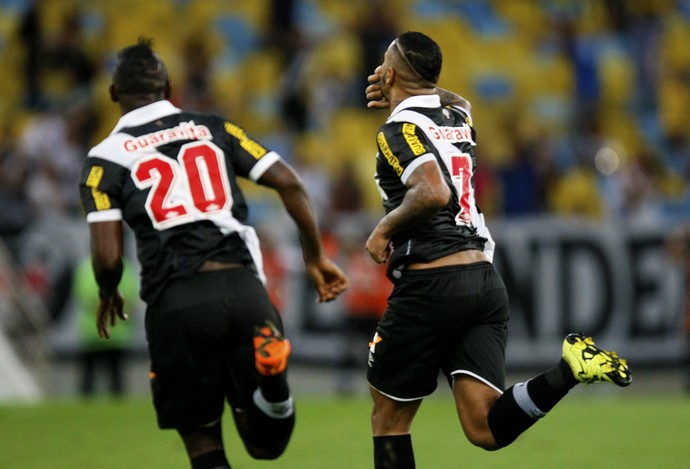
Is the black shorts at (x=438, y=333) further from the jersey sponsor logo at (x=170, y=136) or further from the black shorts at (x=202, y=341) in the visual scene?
the jersey sponsor logo at (x=170, y=136)

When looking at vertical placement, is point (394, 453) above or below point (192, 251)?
below

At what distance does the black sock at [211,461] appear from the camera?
571cm

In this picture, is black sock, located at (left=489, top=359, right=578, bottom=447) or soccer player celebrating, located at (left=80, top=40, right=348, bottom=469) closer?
black sock, located at (left=489, top=359, right=578, bottom=447)

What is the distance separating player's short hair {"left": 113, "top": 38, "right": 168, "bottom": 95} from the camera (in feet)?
19.2

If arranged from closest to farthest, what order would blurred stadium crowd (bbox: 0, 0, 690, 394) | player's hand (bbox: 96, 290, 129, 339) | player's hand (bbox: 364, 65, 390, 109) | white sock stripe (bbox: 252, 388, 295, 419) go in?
1. white sock stripe (bbox: 252, 388, 295, 419)
2. player's hand (bbox: 96, 290, 129, 339)
3. player's hand (bbox: 364, 65, 390, 109)
4. blurred stadium crowd (bbox: 0, 0, 690, 394)

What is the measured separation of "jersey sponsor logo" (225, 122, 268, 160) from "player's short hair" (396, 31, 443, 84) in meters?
0.85

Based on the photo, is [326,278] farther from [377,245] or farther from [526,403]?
[526,403]

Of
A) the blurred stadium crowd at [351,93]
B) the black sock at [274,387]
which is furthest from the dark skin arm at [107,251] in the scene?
the blurred stadium crowd at [351,93]

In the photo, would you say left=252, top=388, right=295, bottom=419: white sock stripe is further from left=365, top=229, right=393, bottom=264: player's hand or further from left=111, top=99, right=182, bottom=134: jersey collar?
left=111, top=99, right=182, bottom=134: jersey collar

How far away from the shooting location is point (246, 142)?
586cm

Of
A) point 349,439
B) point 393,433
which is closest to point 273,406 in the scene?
point 393,433

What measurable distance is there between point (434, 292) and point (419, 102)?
36.9 inches

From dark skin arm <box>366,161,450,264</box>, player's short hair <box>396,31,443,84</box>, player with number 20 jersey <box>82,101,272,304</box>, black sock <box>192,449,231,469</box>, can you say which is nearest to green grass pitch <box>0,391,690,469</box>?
black sock <box>192,449,231,469</box>

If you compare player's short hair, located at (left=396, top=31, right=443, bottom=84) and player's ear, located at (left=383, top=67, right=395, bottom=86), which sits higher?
player's short hair, located at (left=396, top=31, right=443, bottom=84)
